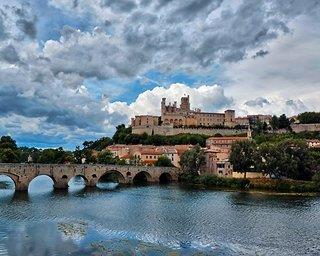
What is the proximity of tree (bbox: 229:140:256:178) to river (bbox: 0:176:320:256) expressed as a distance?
13.4 meters

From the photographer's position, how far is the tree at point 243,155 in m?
73.8

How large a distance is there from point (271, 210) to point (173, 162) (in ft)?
179

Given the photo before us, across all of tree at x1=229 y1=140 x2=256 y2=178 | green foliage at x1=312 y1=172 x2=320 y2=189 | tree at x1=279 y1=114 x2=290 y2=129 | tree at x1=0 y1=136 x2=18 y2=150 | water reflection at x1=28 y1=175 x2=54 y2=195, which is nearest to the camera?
water reflection at x1=28 y1=175 x2=54 y2=195

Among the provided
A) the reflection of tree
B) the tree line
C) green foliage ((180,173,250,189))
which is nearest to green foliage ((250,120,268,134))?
green foliage ((180,173,250,189))

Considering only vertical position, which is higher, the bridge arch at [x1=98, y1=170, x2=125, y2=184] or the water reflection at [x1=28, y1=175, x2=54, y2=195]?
the bridge arch at [x1=98, y1=170, x2=125, y2=184]

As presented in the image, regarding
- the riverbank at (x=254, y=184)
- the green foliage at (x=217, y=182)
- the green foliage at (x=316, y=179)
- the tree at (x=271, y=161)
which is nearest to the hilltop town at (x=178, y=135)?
the green foliage at (x=217, y=182)

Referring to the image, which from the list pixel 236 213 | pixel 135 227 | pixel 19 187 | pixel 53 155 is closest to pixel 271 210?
pixel 236 213

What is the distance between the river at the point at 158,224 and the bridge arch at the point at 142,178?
21.9 meters

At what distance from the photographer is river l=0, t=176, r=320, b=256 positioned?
3036 cm

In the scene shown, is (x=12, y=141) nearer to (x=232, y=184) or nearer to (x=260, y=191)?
(x=232, y=184)

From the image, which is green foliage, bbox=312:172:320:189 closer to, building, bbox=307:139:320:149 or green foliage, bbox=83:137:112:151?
building, bbox=307:139:320:149

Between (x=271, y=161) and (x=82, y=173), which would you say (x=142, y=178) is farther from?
(x=271, y=161)

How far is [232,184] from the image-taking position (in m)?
73.2

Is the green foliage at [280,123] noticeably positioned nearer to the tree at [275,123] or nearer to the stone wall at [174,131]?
the tree at [275,123]
